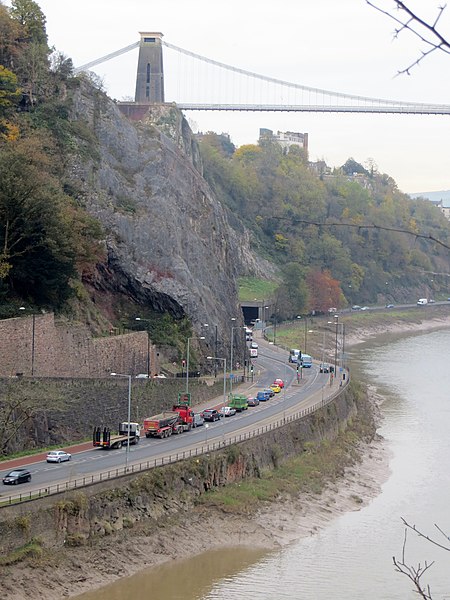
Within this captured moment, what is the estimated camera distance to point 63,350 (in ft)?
159

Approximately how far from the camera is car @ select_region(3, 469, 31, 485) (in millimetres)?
32750

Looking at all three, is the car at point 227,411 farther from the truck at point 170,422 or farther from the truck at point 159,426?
the truck at point 159,426

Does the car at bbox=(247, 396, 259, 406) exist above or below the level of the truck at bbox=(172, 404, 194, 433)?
below

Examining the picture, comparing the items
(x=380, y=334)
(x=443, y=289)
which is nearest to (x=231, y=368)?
(x=380, y=334)

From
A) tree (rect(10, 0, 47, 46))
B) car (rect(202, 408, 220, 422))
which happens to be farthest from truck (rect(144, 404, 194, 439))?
tree (rect(10, 0, 47, 46))

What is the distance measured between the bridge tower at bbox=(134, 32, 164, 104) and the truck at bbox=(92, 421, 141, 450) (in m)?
76.9

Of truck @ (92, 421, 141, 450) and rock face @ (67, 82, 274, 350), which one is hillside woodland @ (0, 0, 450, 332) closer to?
rock face @ (67, 82, 274, 350)

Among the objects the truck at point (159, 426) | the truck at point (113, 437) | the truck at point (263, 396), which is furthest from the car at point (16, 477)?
the truck at point (263, 396)

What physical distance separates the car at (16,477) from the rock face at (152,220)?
93.4 ft

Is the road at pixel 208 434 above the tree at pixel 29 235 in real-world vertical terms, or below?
below

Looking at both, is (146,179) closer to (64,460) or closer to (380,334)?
(64,460)

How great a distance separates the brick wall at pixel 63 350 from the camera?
43562 millimetres

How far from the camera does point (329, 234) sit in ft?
498

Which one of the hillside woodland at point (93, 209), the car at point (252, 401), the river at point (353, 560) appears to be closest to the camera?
the river at point (353, 560)
